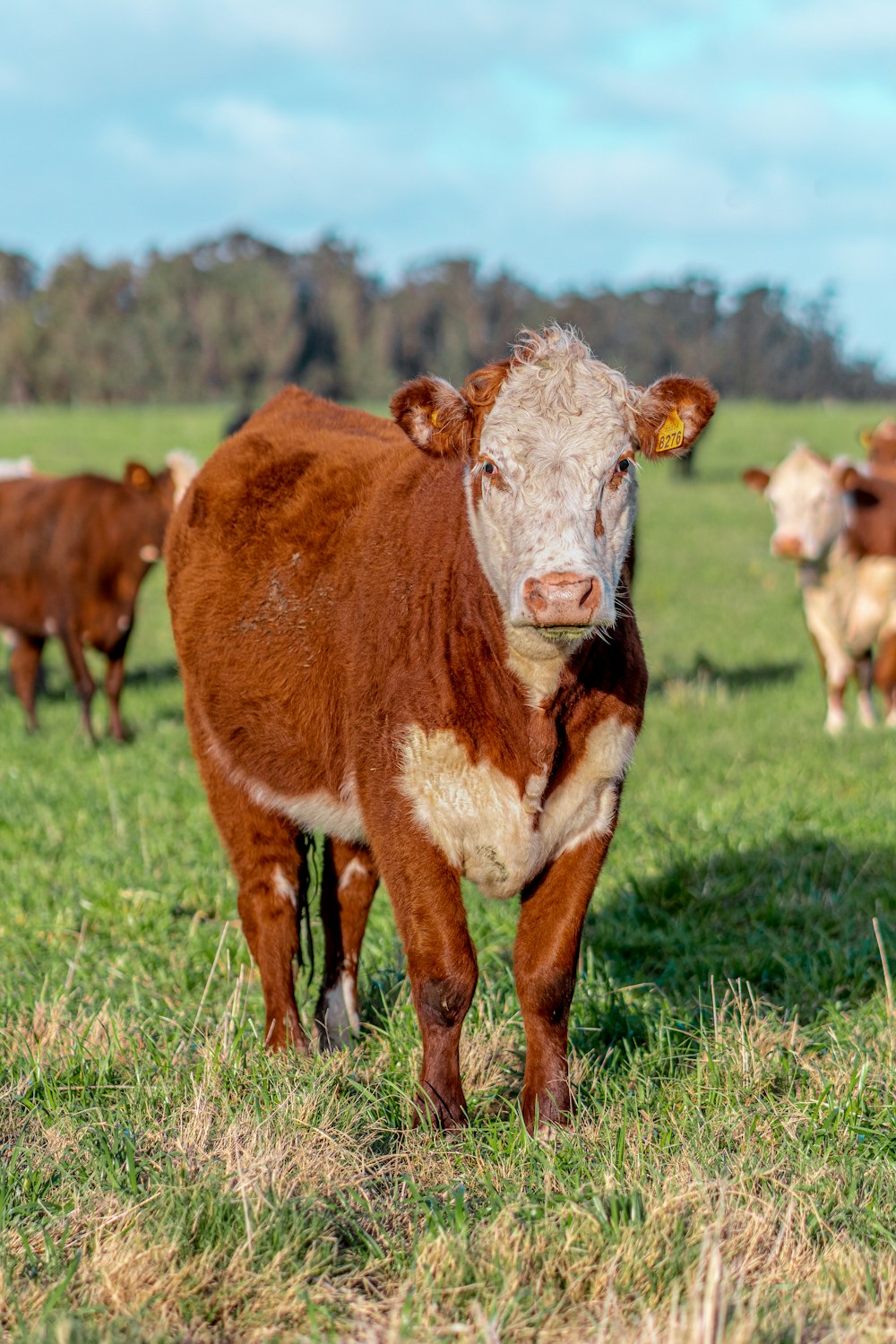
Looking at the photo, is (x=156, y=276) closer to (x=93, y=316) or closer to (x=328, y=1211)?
(x=93, y=316)

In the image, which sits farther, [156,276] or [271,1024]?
[156,276]

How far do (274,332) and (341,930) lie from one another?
222 ft

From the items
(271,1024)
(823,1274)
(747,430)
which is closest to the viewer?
(823,1274)

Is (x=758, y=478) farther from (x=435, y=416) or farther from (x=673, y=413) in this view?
(x=435, y=416)

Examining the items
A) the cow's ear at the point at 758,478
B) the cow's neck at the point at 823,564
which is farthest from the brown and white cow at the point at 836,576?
the cow's ear at the point at 758,478

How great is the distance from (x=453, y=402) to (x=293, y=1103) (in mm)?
1794

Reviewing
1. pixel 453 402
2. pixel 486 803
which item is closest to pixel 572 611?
pixel 486 803

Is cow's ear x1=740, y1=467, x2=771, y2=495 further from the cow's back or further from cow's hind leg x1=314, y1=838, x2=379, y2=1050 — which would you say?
cow's hind leg x1=314, y1=838, x2=379, y2=1050

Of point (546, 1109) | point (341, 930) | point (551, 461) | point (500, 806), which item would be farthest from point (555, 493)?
point (341, 930)

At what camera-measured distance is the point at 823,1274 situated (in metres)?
2.58

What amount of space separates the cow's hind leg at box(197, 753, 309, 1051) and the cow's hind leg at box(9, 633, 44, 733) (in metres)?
6.64

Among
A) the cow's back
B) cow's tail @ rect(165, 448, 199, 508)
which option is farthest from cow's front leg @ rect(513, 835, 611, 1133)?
cow's tail @ rect(165, 448, 199, 508)

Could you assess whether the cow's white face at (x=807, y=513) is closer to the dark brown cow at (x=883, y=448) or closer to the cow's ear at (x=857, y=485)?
the cow's ear at (x=857, y=485)

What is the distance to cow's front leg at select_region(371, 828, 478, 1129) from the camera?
3.42m
